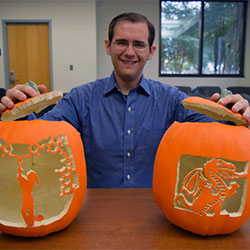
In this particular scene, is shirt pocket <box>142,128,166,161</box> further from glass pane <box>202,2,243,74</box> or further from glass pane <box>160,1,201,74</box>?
glass pane <box>202,2,243,74</box>

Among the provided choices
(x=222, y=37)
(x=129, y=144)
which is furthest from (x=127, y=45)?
(x=222, y=37)

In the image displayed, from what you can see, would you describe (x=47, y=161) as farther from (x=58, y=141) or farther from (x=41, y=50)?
(x=41, y=50)

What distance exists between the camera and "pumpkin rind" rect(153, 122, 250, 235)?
667mm

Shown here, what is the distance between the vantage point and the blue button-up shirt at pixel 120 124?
54.4 inches

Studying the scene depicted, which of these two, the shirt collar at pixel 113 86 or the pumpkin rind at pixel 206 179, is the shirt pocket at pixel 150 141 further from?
the pumpkin rind at pixel 206 179

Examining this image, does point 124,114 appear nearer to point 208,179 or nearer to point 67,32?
point 208,179

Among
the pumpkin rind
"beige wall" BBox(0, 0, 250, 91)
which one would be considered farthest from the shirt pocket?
"beige wall" BBox(0, 0, 250, 91)

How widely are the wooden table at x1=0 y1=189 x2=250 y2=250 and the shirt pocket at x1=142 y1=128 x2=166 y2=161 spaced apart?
0.58m

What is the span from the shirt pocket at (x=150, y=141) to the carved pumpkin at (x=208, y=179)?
683 mm

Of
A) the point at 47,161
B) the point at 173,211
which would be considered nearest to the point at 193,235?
the point at 173,211

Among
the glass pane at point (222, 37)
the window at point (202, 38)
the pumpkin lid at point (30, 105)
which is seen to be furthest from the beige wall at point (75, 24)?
the pumpkin lid at point (30, 105)

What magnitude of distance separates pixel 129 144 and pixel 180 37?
556 centimetres

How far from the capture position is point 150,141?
1.42 m

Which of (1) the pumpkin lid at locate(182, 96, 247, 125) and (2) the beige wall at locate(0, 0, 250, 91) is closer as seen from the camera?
(1) the pumpkin lid at locate(182, 96, 247, 125)
